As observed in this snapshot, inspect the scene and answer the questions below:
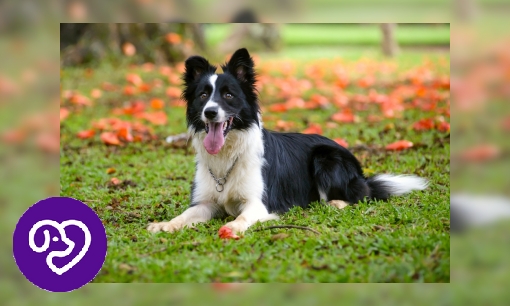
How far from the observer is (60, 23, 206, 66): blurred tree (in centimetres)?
1205

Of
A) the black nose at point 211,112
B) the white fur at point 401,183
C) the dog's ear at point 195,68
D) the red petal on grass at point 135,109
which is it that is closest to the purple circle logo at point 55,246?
the black nose at point 211,112

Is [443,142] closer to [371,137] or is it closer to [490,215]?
[371,137]

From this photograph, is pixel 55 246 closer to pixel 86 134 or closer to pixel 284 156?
pixel 284 156

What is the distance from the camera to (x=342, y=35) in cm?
1836

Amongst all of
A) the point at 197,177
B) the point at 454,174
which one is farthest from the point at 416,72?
the point at 454,174

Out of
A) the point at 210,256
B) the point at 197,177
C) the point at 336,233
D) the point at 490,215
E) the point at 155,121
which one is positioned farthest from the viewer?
the point at 155,121

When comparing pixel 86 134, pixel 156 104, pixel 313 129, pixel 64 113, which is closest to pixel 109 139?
pixel 86 134

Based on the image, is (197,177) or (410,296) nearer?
(410,296)

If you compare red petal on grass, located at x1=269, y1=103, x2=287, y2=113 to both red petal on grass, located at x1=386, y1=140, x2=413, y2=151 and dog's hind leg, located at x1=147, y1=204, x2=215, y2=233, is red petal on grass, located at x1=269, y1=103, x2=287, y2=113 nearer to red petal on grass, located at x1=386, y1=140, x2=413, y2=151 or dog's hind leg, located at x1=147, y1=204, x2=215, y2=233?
red petal on grass, located at x1=386, y1=140, x2=413, y2=151

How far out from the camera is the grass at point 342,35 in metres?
16.8

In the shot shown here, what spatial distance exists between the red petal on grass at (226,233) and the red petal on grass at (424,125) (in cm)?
448

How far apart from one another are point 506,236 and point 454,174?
19.2 inches

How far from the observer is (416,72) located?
12.6m

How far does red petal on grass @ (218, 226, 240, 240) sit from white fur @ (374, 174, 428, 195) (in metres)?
1.91
